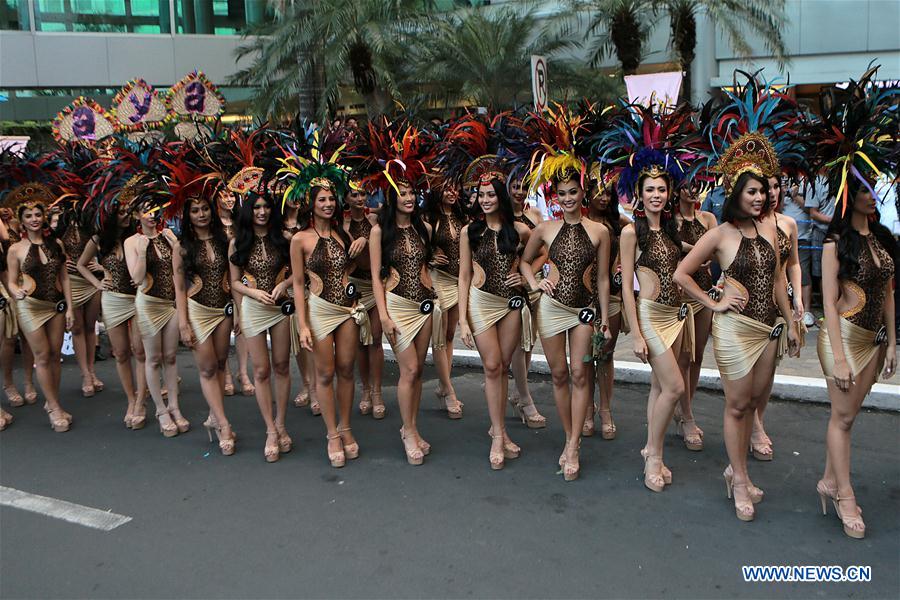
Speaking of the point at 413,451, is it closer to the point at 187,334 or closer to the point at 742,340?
the point at 187,334

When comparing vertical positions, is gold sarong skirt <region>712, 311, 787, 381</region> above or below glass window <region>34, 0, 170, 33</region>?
below

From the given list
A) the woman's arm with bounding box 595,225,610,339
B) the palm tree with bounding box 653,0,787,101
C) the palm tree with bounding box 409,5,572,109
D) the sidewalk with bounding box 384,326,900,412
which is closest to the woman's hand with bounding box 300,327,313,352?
the woman's arm with bounding box 595,225,610,339

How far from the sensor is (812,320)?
876cm

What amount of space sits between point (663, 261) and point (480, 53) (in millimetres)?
13500

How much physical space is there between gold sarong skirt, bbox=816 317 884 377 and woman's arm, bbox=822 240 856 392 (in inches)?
1.4

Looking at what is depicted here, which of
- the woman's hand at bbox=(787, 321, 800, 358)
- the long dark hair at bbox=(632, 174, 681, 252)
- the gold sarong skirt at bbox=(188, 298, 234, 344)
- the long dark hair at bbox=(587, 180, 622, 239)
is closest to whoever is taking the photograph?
the woman's hand at bbox=(787, 321, 800, 358)

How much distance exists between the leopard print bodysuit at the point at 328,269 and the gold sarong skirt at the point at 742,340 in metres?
2.49

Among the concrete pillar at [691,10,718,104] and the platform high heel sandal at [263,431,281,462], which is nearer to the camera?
the platform high heel sandal at [263,431,281,462]

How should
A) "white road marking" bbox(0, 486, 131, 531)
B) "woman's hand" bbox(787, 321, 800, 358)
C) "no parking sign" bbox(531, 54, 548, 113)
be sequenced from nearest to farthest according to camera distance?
"woman's hand" bbox(787, 321, 800, 358)
"white road marking" bbox(0, 486, 131, 531)
"no parking sign" bbox(531, 54, 548, 113)

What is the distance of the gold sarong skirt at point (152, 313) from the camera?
251 inches

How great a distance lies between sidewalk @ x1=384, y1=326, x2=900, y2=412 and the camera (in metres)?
6.20

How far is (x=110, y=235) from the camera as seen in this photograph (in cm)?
679

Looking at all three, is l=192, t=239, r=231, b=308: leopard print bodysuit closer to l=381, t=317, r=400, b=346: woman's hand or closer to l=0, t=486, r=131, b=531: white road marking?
l=381, t=317, r=400, b=346: woman's hand

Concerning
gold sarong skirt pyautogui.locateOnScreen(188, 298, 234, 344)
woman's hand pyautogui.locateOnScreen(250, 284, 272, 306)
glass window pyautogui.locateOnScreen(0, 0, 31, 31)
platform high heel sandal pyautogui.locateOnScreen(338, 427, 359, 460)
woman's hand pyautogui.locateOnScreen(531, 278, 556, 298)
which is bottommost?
platform high heel sandal pyautogui.locateOnScreen(338, 427, 359, 460)
